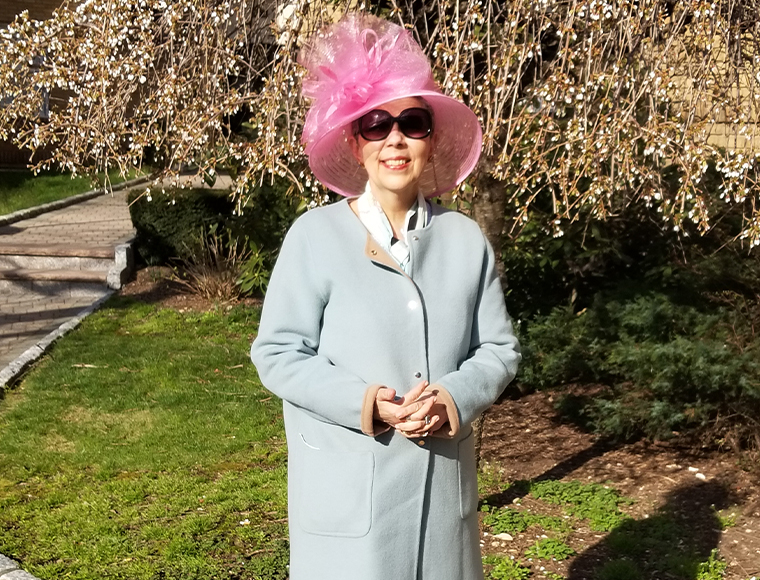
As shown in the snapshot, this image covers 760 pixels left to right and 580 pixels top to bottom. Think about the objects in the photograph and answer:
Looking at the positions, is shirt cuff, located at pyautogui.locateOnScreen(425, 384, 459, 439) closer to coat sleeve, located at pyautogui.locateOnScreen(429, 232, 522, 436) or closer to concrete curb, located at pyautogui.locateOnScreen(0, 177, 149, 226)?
coat sleeve, located at pyautogui.locateOnScreen(429, 232, 522, 436)

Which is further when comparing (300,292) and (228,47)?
(228,47)

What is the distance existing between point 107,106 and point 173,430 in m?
2.29

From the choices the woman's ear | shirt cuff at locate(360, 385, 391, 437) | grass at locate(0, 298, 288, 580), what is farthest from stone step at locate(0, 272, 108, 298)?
shirt cuff at locate(360, 385, 391, 437)

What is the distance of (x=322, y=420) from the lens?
2.07 metres

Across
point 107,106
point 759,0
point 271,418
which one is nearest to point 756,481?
point 759,0

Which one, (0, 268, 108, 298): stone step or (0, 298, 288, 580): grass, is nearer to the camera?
(0, 298, 288, 580): grass

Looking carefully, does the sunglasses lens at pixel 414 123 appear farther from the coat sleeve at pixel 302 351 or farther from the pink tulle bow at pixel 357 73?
the coat sleeve at pixel 302 351

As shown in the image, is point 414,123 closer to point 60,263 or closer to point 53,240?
point 60,263

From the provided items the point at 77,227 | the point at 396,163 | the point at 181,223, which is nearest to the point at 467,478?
the point at 396,163

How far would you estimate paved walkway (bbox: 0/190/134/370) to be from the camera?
8.26 meters

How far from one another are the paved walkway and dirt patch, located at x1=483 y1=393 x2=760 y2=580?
14.8ft

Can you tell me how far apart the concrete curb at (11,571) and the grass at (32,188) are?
11.0m

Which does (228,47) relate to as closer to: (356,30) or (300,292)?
(356,30)

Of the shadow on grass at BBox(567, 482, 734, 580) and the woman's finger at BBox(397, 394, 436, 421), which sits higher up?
the woman's finger at BBox(397, 394, 436, 421)
